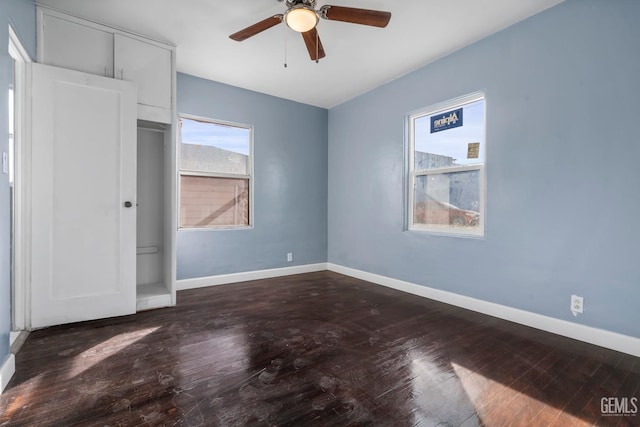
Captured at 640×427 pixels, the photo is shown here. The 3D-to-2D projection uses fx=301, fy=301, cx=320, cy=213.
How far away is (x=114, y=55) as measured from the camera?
2.86 meters

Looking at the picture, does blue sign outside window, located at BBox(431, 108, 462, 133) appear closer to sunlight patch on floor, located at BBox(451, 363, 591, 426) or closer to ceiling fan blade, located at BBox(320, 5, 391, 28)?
ceiling fan blade, located at BBox(320, 5, 391, 28)

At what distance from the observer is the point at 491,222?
9.75 ft

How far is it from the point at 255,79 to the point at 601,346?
14.5 feet

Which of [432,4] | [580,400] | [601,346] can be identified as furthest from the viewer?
[432,4]

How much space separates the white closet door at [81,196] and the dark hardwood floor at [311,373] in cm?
28

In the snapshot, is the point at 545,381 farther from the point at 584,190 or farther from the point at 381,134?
the point at 381,134

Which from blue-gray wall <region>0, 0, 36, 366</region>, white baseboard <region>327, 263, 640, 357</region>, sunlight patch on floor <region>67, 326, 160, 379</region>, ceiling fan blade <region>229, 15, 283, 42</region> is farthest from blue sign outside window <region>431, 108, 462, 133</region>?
blue-gray wall <region>0, 0, 36, 366</region>

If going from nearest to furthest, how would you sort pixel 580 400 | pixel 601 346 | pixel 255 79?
pixel 580 400, pixel 601 346, pixel 255 79

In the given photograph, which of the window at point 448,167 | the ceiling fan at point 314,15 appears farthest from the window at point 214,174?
the window at point 448,167

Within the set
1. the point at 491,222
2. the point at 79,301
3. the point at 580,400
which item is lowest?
the point at 580,400

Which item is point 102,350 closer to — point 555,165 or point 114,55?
point 114,55

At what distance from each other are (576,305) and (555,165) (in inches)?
45.3

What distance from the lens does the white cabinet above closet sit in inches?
103

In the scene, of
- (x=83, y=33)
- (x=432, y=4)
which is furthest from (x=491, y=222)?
(x=83, y=33)
